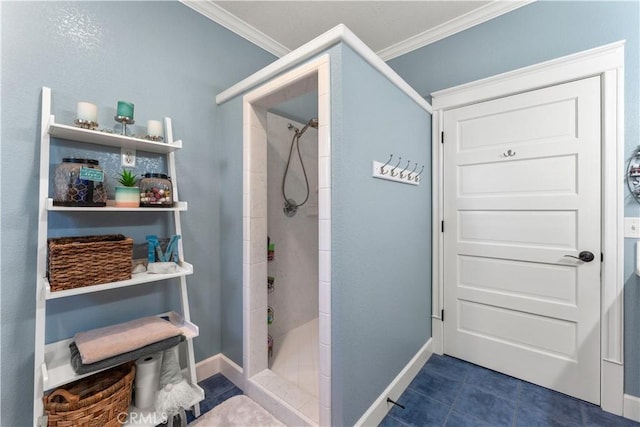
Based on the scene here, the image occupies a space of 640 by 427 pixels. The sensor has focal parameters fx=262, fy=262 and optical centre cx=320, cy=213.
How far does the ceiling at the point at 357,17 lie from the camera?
1.99 metres

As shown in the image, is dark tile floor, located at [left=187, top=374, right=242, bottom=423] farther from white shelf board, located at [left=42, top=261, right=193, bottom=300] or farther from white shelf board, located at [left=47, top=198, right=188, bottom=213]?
white shelf board, located at [left=47, top=198, right=188, bottom=213]

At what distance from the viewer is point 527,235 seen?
6.10ft

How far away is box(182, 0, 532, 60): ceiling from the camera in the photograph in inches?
78.2

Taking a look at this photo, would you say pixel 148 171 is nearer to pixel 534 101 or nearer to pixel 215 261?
pixel 215 261

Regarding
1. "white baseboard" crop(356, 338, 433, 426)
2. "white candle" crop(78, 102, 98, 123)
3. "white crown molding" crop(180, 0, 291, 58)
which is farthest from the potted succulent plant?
"white baseboard" crop(356, 338, 433, 426)

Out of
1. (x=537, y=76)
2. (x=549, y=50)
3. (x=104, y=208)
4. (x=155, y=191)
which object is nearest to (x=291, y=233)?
(x=155, y=191)

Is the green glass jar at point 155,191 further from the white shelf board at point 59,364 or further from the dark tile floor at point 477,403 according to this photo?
the dark tile floor at point 477,403

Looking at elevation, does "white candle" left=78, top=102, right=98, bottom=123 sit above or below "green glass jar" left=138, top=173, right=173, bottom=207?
above

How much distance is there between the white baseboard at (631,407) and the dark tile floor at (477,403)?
4 centimetres

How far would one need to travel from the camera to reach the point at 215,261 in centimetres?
197

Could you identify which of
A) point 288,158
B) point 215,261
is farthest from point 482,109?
point 215,261

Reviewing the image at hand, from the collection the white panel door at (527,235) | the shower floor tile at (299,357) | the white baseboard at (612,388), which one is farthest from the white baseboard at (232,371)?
the white baseboard at (612,388)

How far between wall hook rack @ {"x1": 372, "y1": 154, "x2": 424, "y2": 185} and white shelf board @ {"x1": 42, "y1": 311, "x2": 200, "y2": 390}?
1.39 meters

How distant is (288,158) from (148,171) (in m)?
1.18
